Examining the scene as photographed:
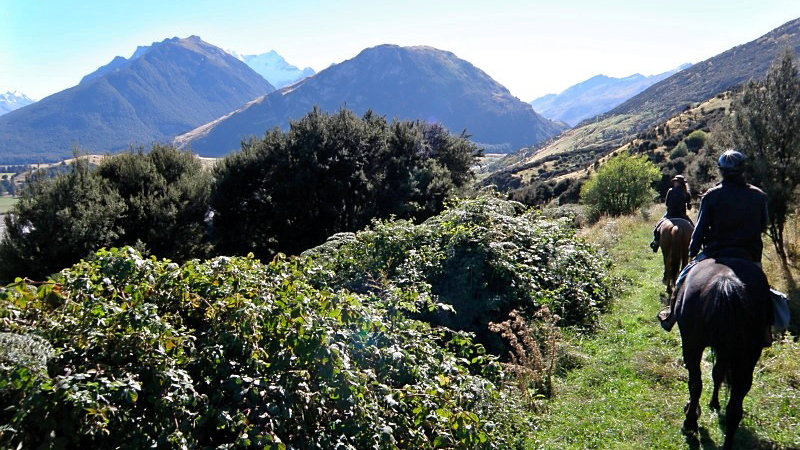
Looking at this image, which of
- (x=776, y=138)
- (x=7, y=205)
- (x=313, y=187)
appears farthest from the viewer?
(x=7, y=205)

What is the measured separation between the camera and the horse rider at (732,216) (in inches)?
217

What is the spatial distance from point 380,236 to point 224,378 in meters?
6.35

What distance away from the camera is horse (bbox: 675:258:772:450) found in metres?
4.67

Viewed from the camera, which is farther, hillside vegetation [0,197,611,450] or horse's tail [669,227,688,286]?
horse's tail [669,227,688,286]

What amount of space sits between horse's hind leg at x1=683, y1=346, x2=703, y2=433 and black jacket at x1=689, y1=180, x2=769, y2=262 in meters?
1.30

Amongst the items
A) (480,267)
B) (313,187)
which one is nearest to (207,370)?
(480,267)

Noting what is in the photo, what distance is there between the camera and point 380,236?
32.1ft

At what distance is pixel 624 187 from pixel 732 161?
24.1 m

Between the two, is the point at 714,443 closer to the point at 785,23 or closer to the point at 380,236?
the point at 380,236

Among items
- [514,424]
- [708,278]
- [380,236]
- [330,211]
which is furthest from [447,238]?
[330,211]

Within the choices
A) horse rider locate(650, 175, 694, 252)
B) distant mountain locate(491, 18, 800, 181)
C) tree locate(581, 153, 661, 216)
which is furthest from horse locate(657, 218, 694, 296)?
distant mountain locate(491, 18, 800, 181)

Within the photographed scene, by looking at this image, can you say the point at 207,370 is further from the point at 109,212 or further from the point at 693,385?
the point at 109,212

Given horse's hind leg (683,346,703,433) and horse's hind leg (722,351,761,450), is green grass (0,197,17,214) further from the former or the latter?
horse's hind leg (722,351,761,450)

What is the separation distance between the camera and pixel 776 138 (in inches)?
376
